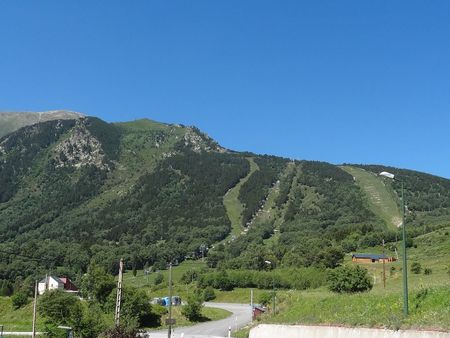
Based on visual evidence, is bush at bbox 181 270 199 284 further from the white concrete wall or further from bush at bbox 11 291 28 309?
the white concrete wall

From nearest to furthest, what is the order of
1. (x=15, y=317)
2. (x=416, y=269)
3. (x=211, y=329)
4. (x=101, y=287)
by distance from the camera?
1. (x=211, y=329)
2. (x=101, y=287)
3. (x=15, y=317)
4. (x=416, y=269)

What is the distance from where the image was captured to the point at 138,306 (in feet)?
238

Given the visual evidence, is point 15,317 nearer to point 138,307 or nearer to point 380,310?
point 138,307

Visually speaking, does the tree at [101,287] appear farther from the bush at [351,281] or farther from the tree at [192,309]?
the bush at [351,281]

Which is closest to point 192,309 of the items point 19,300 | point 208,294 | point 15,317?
point 15,317

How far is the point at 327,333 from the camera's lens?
31.8 m

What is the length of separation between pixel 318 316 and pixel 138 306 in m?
38.0

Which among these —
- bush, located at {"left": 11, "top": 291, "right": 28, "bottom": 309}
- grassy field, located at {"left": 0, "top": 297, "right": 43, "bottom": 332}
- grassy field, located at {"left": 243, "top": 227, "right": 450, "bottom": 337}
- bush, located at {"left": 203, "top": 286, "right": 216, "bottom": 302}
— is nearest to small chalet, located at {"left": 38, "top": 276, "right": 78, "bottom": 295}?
bush, located at {"left": 203, "top": 286, "right": 216, "bottom": 302}

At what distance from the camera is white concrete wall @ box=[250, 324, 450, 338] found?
76.7 ft

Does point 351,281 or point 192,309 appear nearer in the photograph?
point 351,281

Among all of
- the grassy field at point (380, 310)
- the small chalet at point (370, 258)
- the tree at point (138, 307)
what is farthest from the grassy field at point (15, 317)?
the small chalet at point (370, 258)

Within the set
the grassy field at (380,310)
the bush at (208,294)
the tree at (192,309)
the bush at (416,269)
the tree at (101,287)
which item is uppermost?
the grassy field at (380,310)

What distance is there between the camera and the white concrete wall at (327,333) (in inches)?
920

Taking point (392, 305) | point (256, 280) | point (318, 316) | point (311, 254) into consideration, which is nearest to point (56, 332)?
point (318, 316)
